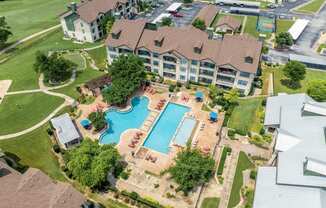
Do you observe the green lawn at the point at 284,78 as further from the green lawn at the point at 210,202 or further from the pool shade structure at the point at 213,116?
the green lawn at the point at 210,202

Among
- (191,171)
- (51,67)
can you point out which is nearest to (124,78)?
(51,67)

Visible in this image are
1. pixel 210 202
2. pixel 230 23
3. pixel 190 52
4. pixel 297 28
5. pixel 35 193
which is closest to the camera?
pixel 35 193

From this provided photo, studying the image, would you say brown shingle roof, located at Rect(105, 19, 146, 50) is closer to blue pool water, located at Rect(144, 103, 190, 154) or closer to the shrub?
blue pool water, located at Rect(144, 103, 190, 154)

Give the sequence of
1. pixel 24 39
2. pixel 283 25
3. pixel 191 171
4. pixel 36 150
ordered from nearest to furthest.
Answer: pixel 191 171, pixel 36 150, pixel 24 39, pixel 283 25

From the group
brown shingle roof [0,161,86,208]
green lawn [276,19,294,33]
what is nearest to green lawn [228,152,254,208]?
brown shingle roof [0,161,86,208]

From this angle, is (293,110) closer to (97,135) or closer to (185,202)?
(185,202)

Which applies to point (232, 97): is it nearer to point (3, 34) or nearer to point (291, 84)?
point (291, 84)
